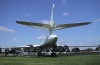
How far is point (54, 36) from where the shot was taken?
41562 mm

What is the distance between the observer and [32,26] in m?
37.9

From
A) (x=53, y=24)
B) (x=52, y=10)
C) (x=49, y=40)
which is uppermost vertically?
(x=52, y=10)

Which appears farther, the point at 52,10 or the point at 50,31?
the point at 52,10

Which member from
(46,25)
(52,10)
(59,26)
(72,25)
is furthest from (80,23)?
(52,10)

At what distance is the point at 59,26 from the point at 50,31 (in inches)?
164

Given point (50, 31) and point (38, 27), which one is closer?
point (38, 27)

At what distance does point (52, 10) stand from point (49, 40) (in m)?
7.51

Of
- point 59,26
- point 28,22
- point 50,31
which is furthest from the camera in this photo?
point 50,31

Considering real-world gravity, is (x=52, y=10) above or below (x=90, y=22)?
above

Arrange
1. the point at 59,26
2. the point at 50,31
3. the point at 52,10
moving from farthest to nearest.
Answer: the point at 52,10, the point at 50,31, the point at 59,26

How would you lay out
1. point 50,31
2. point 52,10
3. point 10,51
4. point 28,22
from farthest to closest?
1. point 10,51
2. point 52,10
3. point 50,31
4. point 28,22

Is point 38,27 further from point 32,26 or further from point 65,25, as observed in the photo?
point 65,25

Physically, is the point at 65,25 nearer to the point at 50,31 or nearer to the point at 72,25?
the point at 72,25

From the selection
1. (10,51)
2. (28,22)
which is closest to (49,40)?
(28,22)
